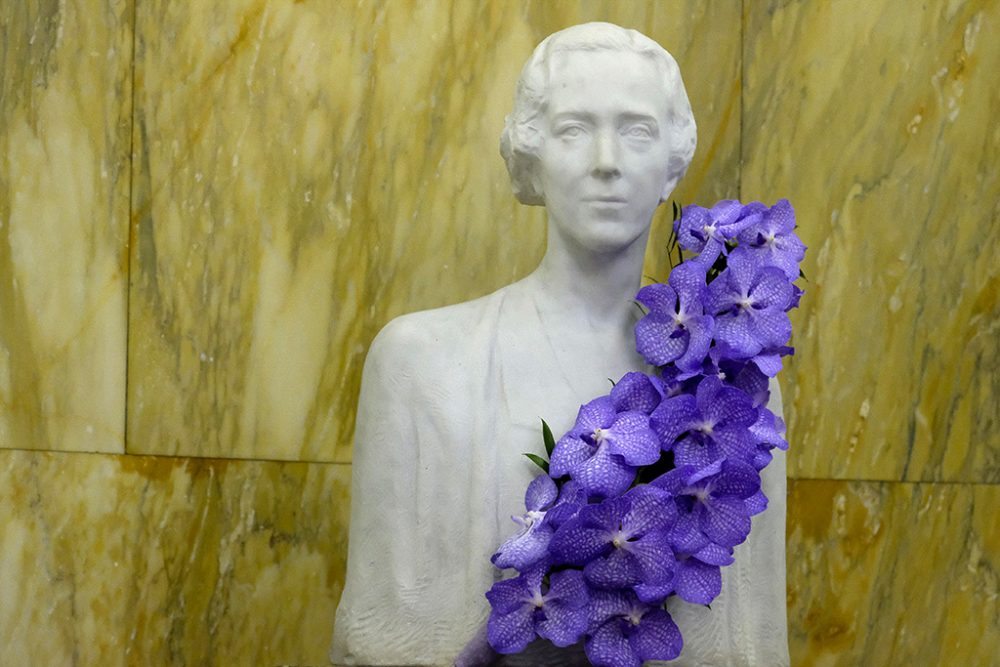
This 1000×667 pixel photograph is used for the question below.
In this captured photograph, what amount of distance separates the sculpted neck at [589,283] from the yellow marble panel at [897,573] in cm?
91

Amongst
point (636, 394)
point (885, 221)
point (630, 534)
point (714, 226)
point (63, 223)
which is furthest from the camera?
point (885, 221)

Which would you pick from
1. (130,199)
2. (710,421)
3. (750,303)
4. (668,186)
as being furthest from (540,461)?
(130,199)

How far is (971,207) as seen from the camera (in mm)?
3670

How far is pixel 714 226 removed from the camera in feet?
9.11

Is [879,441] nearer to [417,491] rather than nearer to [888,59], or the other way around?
[888,59]

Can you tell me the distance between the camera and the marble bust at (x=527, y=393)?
2.73 metres

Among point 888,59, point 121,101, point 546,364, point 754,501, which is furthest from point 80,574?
point 888,59

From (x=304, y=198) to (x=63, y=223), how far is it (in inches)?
16.6

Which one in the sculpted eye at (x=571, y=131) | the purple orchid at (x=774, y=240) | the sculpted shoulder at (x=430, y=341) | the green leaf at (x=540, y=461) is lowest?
the green leaf at (x=540, y=461)

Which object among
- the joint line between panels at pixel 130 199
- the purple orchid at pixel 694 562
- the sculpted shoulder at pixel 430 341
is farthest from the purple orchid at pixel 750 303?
the joint line between panels at pixel 130 199

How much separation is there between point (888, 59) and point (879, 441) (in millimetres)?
696

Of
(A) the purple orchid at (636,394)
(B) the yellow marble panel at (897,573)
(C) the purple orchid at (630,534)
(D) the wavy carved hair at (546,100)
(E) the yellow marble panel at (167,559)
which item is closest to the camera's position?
(C) the purple orchid at (630,534)

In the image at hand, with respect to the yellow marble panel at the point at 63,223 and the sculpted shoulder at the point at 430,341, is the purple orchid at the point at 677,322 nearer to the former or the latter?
the sculpted shoulder at the point at 430,341

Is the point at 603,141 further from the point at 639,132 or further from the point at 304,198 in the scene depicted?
the point at 304,198
